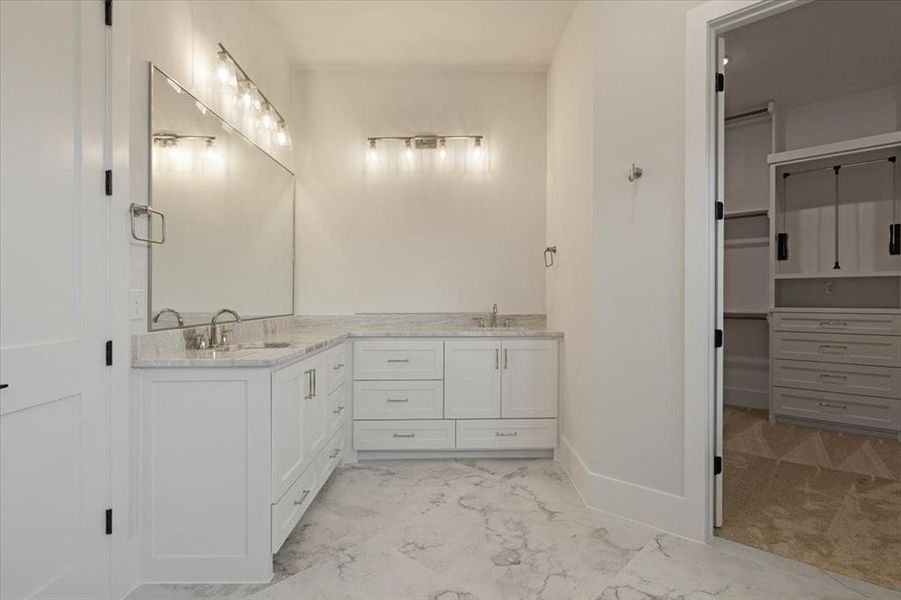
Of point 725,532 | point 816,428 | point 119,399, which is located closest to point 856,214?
point 816,428

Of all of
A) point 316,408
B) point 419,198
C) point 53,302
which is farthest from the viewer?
point 419,198

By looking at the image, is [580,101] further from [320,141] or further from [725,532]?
[725,532]

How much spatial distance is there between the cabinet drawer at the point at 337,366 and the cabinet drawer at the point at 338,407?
47 millimetres

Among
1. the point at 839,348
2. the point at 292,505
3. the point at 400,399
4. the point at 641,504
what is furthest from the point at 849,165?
the point at 292,505

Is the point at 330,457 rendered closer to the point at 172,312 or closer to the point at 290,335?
the point at 290,335

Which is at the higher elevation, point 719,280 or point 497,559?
point 719,280

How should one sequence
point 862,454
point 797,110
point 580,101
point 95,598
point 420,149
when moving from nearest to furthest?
1. point 95,598
2. point 580,101
3. point 862,454
4. point 420,149
5. point 797,110

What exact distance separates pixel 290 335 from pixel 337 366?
0.46m

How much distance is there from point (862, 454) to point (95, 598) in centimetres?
445

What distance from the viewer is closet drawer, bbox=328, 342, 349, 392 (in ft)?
8.40

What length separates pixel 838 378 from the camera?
11.8ft

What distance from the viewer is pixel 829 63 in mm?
3330

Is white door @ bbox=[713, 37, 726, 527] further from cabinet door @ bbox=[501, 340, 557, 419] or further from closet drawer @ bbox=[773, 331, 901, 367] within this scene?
closet drawer @ bbox=[773, 331, 901, 367]

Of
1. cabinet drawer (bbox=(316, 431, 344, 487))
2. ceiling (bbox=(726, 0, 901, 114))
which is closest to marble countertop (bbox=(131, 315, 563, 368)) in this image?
cabinet drawer (bbox=(316, 431, 344, 487))
